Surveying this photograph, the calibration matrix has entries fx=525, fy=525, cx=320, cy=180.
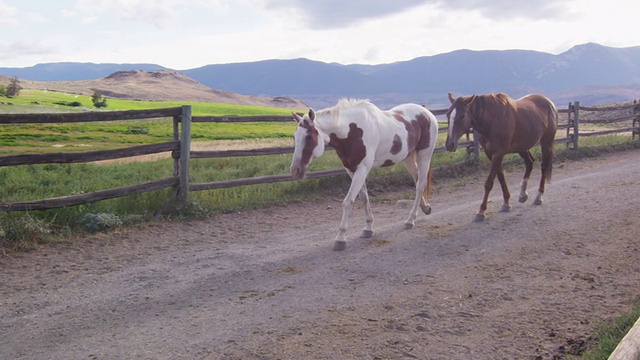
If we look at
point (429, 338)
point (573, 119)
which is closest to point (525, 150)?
point (429, 338)

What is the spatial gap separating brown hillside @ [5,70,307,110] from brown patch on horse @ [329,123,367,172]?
10833 cm

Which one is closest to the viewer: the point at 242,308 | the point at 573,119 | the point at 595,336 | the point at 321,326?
the point at 595,336

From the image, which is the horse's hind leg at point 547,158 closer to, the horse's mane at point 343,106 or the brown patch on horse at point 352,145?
the horse's mane at point 343,106

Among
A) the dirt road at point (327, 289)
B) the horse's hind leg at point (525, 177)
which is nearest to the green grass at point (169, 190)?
the dirt road at point (327, 289)

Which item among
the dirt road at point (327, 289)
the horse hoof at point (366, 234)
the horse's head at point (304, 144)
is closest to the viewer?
the dirt road at point (327, 289)

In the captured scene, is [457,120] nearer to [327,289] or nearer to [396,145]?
[396,145]

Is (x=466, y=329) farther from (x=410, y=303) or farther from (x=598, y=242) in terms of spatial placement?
(x=598, y=242)

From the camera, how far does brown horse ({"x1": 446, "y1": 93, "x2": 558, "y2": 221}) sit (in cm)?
782

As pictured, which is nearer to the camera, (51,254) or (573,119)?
(51,254)

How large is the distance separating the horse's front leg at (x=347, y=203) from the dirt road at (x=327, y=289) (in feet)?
0.46

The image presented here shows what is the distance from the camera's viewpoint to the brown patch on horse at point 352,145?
265 inches

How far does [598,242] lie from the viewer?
247 inches

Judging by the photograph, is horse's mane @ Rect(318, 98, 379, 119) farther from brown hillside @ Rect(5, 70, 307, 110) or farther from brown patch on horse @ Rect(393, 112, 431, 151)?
brown hillside @ Rect(5, 70, 307, 110)

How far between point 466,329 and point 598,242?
317 centimetres
